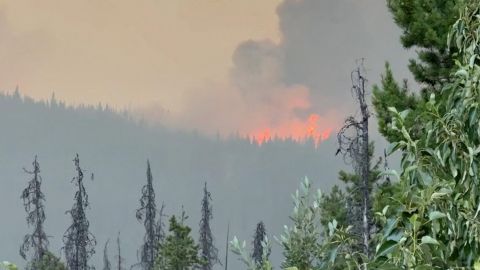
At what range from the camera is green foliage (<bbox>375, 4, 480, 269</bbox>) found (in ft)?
8.81

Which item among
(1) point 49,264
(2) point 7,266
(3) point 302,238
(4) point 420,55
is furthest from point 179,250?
(2) point 7,266

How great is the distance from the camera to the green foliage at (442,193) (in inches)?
106

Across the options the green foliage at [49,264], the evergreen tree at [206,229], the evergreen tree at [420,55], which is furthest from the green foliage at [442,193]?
the evergreen tree at [206,229]

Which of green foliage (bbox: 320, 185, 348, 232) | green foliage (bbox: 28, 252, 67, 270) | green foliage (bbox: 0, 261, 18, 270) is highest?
green foliage (bbox: 320, 185, 348, 232)

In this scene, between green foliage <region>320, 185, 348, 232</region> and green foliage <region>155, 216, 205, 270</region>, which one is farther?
green foliage <region>320, 185, 348, 232</region>

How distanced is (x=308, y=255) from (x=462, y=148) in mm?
1815

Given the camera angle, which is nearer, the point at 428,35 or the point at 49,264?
the point at 428,35

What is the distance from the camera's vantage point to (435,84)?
1327 centimetres

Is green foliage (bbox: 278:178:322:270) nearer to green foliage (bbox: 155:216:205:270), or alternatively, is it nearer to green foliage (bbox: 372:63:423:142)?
green foliage (bbox: 372:63:423:142)

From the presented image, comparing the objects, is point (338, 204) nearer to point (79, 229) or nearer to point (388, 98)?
point (79, 229)

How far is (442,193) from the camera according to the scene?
9.00 feet

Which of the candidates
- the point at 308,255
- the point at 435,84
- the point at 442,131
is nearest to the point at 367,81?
the point at 435,84

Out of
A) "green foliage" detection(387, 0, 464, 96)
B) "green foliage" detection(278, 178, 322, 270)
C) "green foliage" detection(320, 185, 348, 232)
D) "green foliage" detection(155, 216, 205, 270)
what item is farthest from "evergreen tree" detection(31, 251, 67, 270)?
"green foliage" detection(278, 178, 322, 270)

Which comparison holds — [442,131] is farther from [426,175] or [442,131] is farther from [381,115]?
[381,115]
